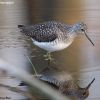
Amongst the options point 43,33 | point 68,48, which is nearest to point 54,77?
point 43,33

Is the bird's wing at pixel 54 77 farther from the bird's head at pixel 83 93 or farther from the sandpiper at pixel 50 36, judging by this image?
the sandpiper at pixel 50 36

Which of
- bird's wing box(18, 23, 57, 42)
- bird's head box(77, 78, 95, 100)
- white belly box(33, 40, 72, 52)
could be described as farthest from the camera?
bird's wing box(18, 23, 57, 42)

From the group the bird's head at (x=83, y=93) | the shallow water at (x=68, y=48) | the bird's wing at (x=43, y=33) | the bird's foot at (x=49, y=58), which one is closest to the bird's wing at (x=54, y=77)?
the shallow water at (x=68, y=48)

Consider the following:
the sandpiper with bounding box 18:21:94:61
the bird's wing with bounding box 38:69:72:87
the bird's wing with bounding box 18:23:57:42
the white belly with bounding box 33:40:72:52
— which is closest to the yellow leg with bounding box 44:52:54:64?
the sandpiper with bounding box 18:21:94:61

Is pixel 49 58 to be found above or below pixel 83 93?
below

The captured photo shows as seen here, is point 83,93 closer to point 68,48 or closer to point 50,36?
point 50,36

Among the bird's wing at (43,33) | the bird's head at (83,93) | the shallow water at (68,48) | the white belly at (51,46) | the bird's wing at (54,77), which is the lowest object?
the shallow water at (68,48)

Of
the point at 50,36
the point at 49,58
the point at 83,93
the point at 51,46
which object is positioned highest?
the point at 50,36

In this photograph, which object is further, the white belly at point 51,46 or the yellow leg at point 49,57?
the yellow leg at point 49,57

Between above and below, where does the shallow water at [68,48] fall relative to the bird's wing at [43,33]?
below

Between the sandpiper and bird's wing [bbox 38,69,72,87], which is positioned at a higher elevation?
the sandpiper

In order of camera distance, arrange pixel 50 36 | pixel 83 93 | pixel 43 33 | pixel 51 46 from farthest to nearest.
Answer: pixel 43 33
pixel 50 36
pixel 51 46
pixel 83 93

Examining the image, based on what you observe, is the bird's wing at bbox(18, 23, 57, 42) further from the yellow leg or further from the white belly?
the yellow leg

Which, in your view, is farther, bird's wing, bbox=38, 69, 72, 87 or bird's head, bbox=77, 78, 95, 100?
bird's wing, bbox=38, 69, 72, 87
